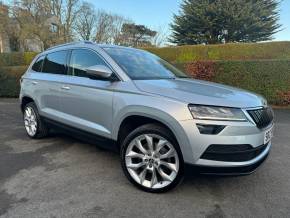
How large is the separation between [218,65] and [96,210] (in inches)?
318

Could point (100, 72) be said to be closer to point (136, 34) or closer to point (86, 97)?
point (86, 97)

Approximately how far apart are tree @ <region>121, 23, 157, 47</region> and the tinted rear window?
34901 millimetres

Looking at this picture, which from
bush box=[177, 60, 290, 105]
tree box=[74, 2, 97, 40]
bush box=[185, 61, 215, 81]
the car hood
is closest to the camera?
the car hood

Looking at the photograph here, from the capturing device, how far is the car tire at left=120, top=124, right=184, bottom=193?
3.09 meters

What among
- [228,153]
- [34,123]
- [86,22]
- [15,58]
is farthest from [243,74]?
[86,22]

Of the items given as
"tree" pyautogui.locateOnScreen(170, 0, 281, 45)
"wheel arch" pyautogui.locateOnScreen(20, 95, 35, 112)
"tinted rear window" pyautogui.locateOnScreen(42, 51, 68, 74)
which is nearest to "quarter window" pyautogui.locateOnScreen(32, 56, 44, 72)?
"tinted rear window" pyautogui.locateOnScreen(42, 51, 68, 74)

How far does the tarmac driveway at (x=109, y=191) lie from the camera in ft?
9.49

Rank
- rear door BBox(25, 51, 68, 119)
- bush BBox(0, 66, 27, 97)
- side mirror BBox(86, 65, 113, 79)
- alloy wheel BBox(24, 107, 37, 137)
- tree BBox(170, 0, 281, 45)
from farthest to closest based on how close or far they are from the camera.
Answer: tree BBox(170, 0, 281, 45) → bush BBox(0, 66, 27, 97) → alloy wheel BBox(24, 107, 37, 137) → rear door BBox(25, 51, 68, 119) → side mirror BBox(86, 65, 113, 79)

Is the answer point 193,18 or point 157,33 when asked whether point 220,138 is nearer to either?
point 193,18

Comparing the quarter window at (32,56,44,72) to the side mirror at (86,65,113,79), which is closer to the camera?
the side mirror at (86,65,113,79)

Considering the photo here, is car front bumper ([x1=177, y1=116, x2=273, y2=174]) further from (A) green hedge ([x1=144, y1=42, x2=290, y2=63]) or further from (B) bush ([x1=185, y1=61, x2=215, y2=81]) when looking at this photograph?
(A) green hedge ([x1=144, y1=42, x2=290, y2=63])

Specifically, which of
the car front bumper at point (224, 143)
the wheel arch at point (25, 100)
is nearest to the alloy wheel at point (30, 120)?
the wheel arch at point (25, 100)

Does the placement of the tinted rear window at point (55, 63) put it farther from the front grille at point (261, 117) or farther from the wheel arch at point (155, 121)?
the front grille at point (261, 117)

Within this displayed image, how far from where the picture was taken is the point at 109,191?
10.9 ft
